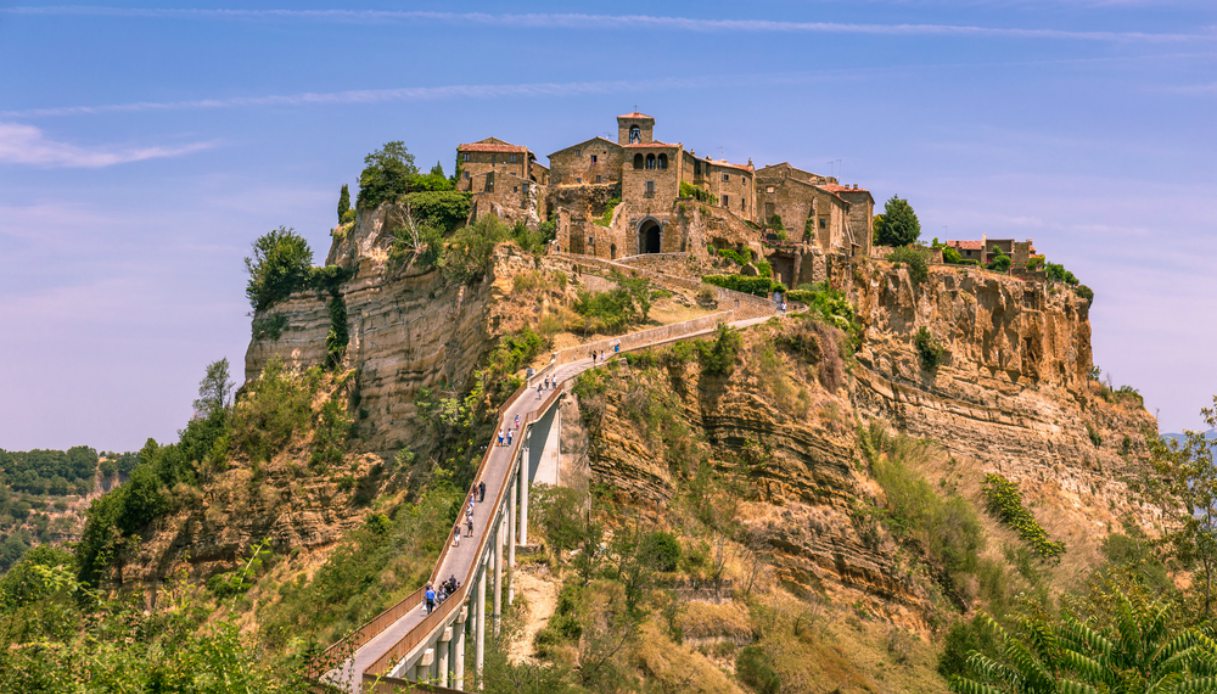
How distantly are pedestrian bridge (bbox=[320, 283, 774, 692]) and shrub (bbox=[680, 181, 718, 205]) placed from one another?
9691 mm

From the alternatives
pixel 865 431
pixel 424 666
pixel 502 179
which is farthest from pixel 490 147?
pixel 424 666

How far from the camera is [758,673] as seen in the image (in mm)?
51781

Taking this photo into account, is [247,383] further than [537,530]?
Yes

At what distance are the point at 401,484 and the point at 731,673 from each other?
20.7 meters

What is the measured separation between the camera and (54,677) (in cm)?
2427

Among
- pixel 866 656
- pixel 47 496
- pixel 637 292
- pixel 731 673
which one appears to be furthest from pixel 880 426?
pixel 47 496

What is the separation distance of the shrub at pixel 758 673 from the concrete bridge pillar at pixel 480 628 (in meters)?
10.7

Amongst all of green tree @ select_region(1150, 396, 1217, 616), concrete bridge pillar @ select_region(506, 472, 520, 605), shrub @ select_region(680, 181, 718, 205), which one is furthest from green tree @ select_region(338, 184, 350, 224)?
green tree @ select_region(1150, 396, 1217, 616)

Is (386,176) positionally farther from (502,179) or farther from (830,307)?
(830,307)

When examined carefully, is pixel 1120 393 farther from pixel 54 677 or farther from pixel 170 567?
pixel 54 677

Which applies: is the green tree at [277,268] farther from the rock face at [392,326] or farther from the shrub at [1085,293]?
the shrub at [1085,293]

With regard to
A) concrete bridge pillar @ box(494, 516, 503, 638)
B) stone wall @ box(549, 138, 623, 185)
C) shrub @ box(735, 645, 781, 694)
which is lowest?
shrub @ box(735, 645, 781, 694)

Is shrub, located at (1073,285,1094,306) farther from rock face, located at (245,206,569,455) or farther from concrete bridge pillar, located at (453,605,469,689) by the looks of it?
concrete bridge pillar, located at (453,605,469,689)

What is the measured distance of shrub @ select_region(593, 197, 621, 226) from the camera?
253 ft
